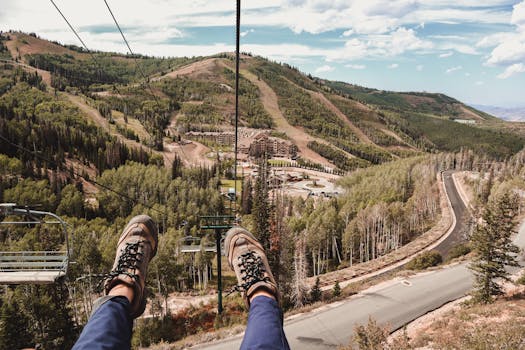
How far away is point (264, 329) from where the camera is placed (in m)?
4.53

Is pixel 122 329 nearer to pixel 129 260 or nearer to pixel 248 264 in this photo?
pixel 129 260

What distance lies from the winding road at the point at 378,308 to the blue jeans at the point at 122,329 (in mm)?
14208

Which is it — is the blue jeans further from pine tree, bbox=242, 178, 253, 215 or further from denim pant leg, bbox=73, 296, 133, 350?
pine tree, bbox=242, 178, 253, 215

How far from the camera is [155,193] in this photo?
82.8 metres

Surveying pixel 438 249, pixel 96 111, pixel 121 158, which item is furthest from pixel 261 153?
Result: pixel 438 249

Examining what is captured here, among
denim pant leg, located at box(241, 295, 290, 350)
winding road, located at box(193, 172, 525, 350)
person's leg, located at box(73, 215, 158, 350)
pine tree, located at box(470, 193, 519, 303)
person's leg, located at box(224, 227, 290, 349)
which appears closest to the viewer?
person's leg, located at box(73, 215, 158, 350)

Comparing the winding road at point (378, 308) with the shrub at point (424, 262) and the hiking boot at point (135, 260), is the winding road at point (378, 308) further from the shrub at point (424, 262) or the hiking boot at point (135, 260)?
the hiking boot at point (135, 260)

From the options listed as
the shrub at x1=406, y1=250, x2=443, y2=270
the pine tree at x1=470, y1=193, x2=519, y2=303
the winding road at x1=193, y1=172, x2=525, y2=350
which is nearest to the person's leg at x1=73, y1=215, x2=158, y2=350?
the winding road at x1=193, y1=172, x2=525, y2=350

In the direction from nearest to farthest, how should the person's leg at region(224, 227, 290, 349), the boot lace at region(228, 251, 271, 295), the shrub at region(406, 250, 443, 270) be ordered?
the person's leg at region(224, 227, 290, 349) → the boot lace at region(228, 251, 271, 295) → the shrub at region(406, 250, 443, 270)

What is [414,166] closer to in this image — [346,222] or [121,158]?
[346,222]

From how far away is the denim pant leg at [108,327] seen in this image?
3.97 metres

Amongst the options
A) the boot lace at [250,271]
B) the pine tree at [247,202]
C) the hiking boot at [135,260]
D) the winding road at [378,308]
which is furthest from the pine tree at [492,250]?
the pine tree at [247,202]

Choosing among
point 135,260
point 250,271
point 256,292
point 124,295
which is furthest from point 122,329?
point 250,271

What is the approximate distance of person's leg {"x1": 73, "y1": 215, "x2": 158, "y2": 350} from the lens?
412 cm
